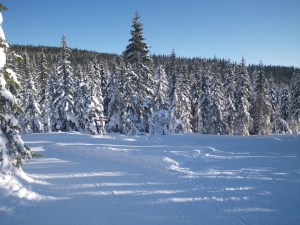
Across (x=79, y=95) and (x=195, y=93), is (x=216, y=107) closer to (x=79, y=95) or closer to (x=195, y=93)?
(x=195, y=93)

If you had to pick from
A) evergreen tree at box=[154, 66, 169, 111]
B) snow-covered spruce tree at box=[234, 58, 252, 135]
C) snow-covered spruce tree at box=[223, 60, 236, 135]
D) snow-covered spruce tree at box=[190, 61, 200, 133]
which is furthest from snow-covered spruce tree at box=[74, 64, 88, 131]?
snow-covered spruce tree at box=[234, 58, 252, 135]

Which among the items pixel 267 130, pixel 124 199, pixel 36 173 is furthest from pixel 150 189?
pixel 267 130

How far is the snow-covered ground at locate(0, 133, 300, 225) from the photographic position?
25.5 ft

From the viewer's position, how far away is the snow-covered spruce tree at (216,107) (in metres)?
44.2

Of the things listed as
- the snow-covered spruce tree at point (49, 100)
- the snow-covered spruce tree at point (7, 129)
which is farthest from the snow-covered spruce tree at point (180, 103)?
the snow-covered spruce tree at point (7, 129)

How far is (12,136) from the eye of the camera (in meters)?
9.59

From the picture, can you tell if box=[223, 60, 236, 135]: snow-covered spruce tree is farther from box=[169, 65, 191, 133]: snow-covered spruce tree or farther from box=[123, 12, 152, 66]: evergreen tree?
box=[123, 12, 152, 66]: evergreen tree

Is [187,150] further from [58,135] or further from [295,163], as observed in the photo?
[58,135]

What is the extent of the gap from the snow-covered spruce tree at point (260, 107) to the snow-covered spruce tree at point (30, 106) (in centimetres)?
3719

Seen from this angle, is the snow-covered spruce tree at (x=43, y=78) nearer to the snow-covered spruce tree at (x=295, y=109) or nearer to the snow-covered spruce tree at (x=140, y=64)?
the snow-covered spruce tree at (x=140, y=64)

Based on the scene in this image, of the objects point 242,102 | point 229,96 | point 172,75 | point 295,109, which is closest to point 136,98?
point 172,75

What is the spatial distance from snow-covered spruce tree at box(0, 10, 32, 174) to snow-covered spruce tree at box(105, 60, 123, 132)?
2124 centimetres

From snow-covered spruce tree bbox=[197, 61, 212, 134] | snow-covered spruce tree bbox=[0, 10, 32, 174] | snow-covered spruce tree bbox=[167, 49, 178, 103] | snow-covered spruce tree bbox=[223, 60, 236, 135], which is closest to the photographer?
snow-covered spruce tree bbox=[0, 10, 32, 174]

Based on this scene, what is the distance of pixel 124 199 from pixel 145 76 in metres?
22.5
